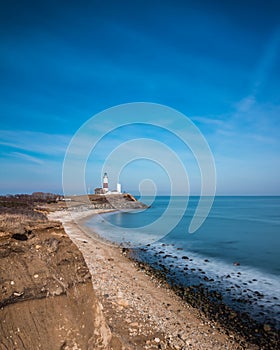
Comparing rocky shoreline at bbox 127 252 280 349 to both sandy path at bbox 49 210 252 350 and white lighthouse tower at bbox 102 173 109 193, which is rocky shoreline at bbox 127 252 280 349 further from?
white lighthouse tower at bbox 102 173 109 193

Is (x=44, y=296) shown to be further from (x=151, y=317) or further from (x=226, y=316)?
(x=226, y=316)

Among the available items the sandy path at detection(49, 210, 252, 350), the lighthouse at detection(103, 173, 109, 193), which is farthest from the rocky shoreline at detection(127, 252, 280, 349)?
the lighthouse at detection(103, 173, 109, 193)

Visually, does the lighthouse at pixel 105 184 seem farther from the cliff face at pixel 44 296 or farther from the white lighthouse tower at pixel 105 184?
the cliff face at pixel 44 296

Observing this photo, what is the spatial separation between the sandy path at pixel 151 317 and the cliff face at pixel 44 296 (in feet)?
4.71

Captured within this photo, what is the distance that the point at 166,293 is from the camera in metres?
9.27

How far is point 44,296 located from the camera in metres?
4.39

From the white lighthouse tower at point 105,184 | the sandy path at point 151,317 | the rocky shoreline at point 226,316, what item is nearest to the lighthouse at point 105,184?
the white lighthouse tower at point 105,184

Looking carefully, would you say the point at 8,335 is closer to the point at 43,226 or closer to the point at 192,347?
the point at 43,226

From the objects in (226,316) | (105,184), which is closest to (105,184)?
(105,184)

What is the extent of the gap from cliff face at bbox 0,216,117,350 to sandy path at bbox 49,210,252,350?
4.71 ft

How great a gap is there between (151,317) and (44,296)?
12.4 ft

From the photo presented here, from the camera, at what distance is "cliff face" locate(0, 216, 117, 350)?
13.1 feet

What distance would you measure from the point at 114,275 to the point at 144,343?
516 centimetres

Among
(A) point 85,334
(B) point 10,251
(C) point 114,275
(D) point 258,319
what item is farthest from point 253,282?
(B) point 10,251
